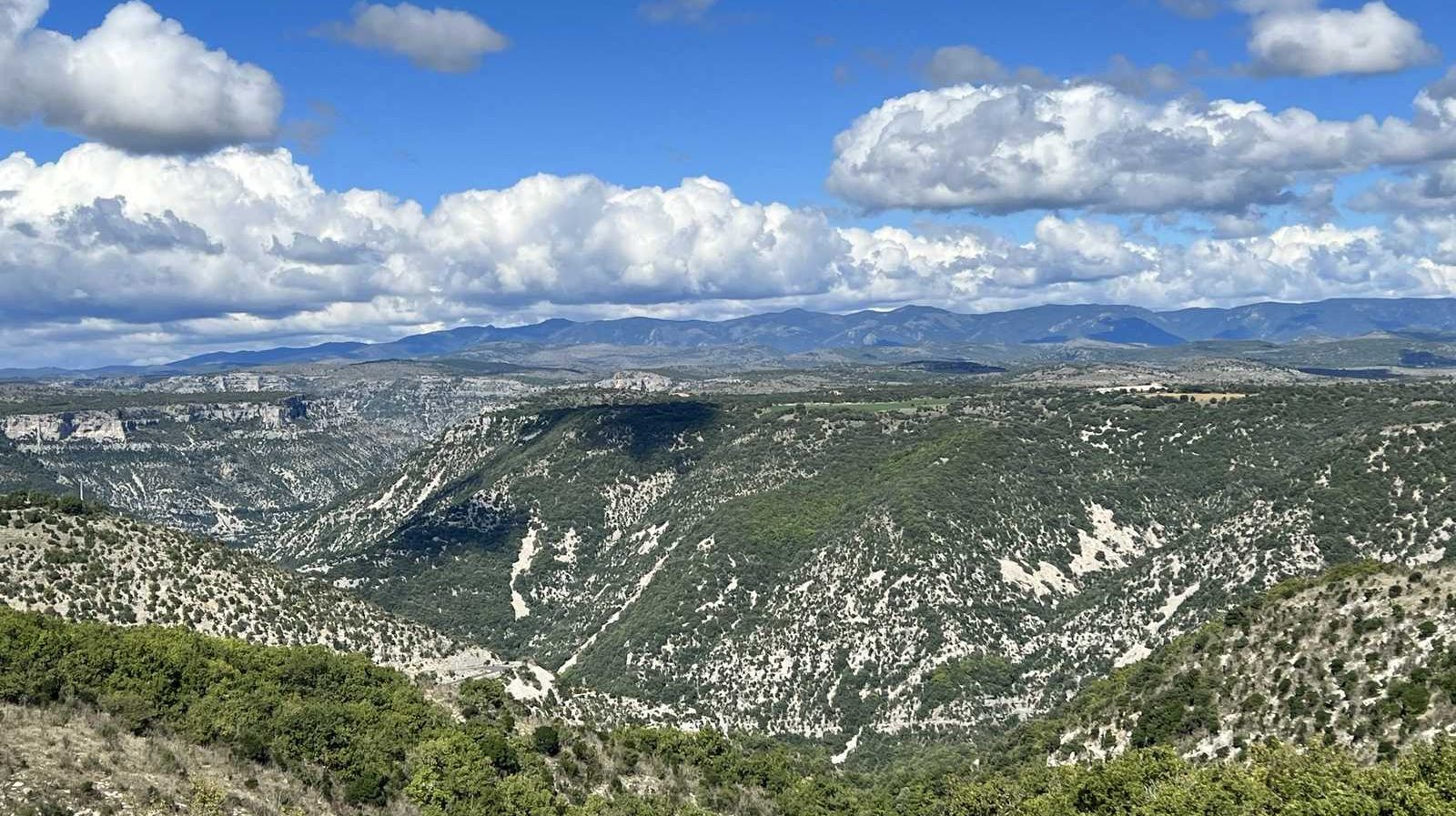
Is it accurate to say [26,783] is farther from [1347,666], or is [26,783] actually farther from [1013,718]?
[1013,718]

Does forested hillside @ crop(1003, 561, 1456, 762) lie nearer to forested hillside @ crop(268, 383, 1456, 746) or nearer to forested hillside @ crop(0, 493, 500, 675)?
forested hillside @ crop(268, 383, 1456, 746)

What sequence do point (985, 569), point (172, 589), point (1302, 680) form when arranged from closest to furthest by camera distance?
1. point (1302, 680)
2. point (172, 589)
3. point (985, 569)

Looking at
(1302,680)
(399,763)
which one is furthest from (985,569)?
(399,763)

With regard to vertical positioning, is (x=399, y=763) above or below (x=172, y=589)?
below

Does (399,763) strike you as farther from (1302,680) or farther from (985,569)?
(985,569)

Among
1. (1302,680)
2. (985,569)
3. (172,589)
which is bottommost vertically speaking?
(985,569)

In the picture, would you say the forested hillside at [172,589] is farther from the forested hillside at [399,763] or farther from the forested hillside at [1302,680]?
the forested hillside at [1302,680]

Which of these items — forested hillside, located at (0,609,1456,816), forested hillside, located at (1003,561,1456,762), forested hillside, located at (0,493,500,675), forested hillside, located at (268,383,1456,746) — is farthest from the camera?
forested hillside, located at (268,383,1456,746)

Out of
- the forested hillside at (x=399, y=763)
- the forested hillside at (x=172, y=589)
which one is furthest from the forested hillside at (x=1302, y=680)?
the forested hillside at (x=172, y=589)

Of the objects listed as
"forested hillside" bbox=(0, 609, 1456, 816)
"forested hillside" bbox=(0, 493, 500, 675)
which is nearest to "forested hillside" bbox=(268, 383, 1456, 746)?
"forested hillside" bbox=(0, 493, 500, 675)

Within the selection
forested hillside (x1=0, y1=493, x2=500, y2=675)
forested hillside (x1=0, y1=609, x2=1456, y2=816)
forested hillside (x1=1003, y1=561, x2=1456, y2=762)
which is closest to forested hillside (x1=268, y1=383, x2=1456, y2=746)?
forested hillside (x1=0, y1=493, x2=500, y2=675)

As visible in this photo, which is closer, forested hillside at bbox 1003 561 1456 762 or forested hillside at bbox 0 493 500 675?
forested hillside at bbox 1003 561 1456 762

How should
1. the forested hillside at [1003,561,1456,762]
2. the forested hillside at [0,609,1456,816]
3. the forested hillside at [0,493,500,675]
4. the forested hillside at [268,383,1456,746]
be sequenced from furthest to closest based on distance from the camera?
the forested hillside at [268,383,1456,746] < the forested hillside at [0,493,500,675] < the forested hillside at [1003,561,1456,762] < the forested hillside at [0,609,1456,816]
